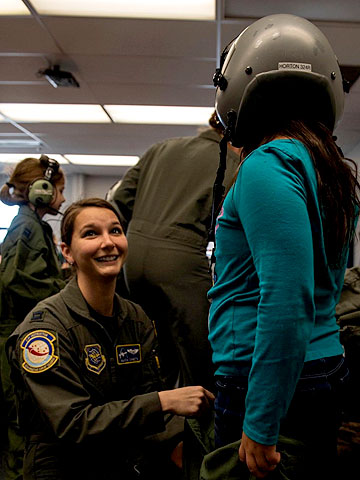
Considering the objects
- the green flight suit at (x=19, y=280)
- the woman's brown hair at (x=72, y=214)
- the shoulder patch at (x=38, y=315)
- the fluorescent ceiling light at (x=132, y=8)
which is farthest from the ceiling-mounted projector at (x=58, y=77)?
the shoulder patch at (x=38, y=315)

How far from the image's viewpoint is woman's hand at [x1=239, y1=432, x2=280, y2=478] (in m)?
0.67

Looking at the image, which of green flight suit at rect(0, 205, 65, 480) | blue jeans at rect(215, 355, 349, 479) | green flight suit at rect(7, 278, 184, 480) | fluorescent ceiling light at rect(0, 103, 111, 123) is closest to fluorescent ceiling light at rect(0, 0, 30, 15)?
green flight suit at rect(0, 205, 65, 480)

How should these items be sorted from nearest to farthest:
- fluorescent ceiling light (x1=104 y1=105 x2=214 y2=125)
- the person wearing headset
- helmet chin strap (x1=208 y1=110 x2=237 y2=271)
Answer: helmet chin strap (x1=208 y1=110 x2=237 y2=271) < the person wearing headset < fluorescent ceiling light (x1=104 y1=105 x2=214 y2=125)

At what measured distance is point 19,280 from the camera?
201 centimetres

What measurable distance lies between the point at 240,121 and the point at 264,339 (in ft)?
1.44

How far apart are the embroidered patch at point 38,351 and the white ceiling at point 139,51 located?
7.42 feet

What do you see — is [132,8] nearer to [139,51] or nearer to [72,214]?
[139,51]

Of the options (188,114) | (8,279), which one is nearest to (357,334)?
(8,279)

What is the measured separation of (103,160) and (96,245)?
5.67 m

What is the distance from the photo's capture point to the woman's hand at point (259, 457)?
0.67 meters

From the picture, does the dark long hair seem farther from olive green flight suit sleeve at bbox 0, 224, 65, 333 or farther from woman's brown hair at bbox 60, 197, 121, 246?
olive green flight suit sleeve at bbox 0, 224, 65, 333

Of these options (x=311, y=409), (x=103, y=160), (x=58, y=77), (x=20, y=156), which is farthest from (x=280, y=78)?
(x=20, y=156)

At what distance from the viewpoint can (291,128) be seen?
0.81 m

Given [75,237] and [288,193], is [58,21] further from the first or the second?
[288,193]
